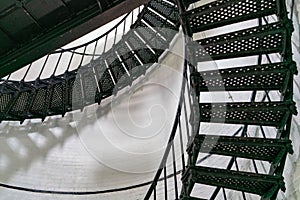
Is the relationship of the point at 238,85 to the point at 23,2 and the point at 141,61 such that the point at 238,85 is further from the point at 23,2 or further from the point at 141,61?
the point at 141,61

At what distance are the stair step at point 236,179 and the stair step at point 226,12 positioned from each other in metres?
1.15

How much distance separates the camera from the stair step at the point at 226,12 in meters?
2.43

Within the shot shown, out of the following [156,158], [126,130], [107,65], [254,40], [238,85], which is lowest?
[156,158]

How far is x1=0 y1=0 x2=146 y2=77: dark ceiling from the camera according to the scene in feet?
9.63

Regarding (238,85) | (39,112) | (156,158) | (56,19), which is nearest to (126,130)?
(156,158)

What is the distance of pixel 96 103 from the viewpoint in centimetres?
589

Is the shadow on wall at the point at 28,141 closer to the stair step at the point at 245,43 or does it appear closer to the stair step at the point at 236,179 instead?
the stair step at the point at 236,179

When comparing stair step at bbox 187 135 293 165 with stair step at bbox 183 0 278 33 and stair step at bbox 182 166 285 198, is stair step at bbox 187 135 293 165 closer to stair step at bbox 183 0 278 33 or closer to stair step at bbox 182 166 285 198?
stair step at bbox 182 166 285 198

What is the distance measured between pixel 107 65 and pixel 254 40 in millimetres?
3272

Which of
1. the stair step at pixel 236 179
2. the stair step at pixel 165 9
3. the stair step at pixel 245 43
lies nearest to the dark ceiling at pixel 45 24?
the stair step at pixel 245 43

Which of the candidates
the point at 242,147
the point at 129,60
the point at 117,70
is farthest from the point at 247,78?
the point at 117,70

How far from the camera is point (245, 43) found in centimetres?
246

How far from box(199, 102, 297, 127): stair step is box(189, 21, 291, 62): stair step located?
42cm

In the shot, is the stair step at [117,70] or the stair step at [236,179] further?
the stair step at [117,70]
